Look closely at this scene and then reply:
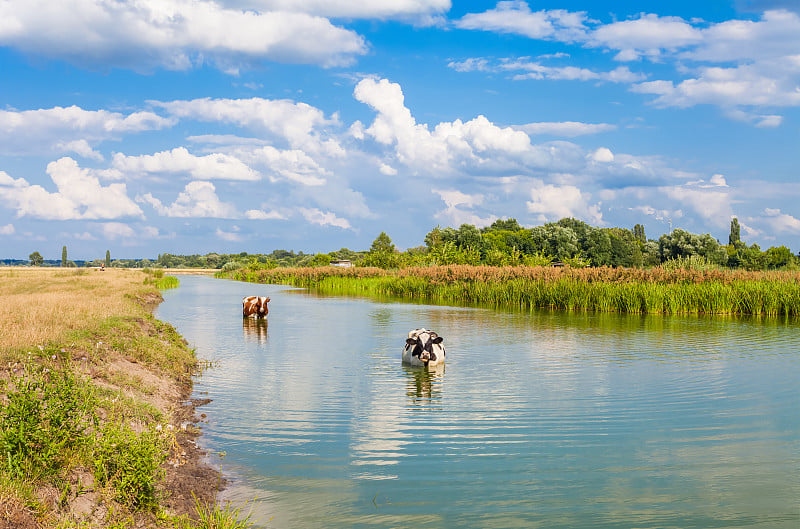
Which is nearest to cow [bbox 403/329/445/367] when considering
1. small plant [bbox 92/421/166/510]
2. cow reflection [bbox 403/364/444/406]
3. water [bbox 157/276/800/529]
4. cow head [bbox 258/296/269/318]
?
cow reflection [bbox 403/364/444/406]

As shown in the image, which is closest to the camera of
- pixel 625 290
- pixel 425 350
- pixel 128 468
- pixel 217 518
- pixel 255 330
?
pixel 217 518

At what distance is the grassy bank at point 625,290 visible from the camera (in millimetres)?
27844

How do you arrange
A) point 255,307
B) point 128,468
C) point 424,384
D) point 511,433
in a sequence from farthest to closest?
point 255,307 < point 424,384 < point 511,433 < point 128,468

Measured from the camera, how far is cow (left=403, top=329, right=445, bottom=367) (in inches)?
534

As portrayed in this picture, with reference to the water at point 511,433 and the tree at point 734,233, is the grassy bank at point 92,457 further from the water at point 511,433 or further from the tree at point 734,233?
the tree at point 734,233

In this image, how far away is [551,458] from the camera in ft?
24.8

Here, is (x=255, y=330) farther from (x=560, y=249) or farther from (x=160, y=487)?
(x=560, y=249)

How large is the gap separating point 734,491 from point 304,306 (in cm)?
2843

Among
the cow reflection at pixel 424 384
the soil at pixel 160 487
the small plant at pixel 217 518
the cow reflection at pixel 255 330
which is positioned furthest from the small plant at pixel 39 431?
the cow reflection at pixel 255 330

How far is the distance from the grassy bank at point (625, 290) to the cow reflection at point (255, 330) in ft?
46.1

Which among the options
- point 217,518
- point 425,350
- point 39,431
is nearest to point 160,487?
point 217,518

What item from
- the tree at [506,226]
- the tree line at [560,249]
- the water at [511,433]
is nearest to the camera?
the water at [511,433]

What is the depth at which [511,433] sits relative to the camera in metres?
8.62

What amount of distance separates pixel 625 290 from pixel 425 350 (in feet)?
61.7
